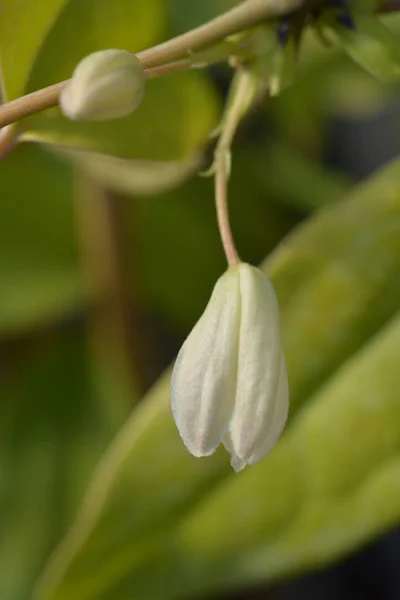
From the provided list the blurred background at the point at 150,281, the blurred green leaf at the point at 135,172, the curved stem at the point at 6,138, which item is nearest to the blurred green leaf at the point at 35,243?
the blurred background at the point at 150,281

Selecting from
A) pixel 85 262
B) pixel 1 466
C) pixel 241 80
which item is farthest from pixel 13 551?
pixel 241 80

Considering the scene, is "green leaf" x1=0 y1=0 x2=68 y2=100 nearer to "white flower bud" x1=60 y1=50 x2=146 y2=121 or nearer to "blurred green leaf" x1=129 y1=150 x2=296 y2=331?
Answer: "white flower bud" x1=60 y1=50 x2=146 y2=121

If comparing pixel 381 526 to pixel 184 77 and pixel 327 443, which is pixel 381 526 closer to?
pixel 327 443

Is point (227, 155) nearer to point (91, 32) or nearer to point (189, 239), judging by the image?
point (91, 32)

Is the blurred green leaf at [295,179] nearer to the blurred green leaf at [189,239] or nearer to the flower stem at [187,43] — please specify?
the blurred green leaf at [189,239]

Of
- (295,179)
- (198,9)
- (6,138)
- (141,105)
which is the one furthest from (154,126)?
(295,179)
